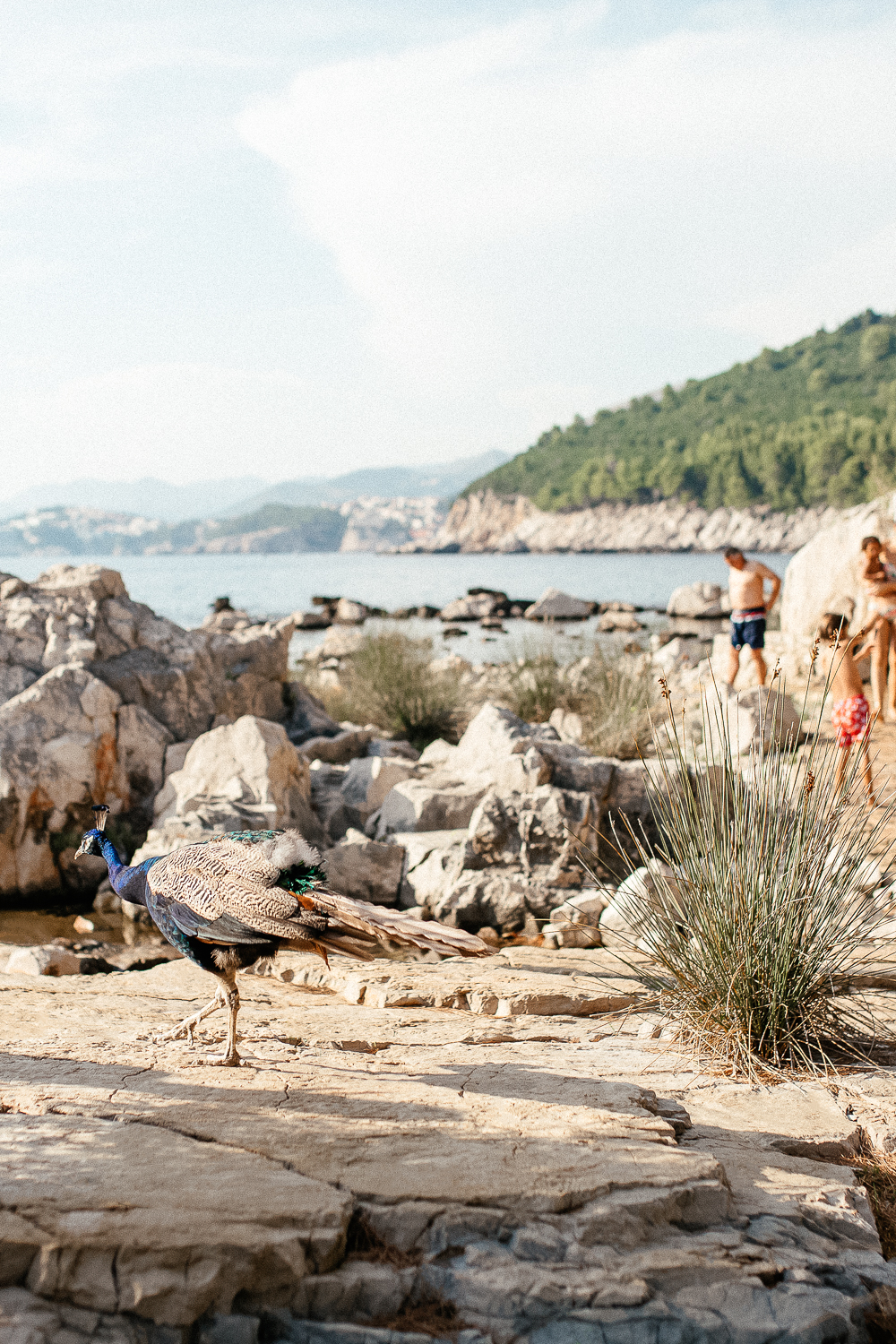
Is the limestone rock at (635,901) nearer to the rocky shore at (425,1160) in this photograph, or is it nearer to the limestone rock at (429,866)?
the rocky shore at (425,1160)

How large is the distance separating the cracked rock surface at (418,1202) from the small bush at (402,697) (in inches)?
310

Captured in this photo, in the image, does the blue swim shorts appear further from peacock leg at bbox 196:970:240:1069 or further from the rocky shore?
peacock leg at bbox 196:970:240:1069

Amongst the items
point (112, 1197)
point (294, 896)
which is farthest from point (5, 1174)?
point (294, 896)

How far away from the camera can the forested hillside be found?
3044 inches

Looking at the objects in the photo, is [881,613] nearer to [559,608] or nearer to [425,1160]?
[425,1160]

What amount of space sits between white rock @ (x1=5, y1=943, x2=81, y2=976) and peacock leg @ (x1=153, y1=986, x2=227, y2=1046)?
174 centimetres

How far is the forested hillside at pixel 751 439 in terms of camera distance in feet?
254

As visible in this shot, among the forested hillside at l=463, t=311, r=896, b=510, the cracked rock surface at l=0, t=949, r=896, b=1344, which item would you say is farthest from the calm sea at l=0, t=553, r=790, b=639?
the cracked rock surface at l=0, t=949, r=896, b=1344

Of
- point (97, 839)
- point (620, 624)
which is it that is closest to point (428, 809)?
point (97, 839)

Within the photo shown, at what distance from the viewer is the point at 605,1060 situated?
3.59m

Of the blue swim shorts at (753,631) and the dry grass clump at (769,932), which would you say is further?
the blue swim shorts at (753,631)

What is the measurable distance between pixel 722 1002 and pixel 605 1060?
50 centimetres

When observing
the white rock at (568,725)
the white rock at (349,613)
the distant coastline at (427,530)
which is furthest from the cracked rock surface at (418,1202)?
the distant coastline at (427,530)

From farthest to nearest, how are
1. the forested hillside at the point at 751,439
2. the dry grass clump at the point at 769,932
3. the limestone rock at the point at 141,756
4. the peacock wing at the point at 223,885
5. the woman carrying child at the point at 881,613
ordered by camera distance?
1. the forested hillside at the point at 751,439
2. the woman carrying child at the point at 881,613
3. the limestone rock at the point at 141,756
4. the dry grass clump at the point at 769,932
5. the peacock wing at the point at 223,885
